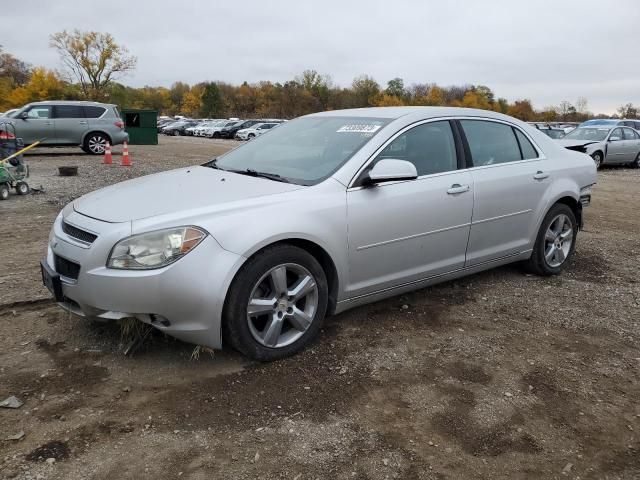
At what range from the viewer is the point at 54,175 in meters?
12.7

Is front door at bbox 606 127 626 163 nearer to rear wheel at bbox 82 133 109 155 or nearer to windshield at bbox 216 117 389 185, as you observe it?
windshield at bbox 216 117 389 185

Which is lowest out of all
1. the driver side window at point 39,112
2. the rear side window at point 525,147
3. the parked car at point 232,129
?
the parked car at point 232,129

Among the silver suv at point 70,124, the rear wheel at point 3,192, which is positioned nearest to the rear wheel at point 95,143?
the silver suv at point 70,124

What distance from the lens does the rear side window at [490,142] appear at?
15.1 feet

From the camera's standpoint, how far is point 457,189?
169 inches

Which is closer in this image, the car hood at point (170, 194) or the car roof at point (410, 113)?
the car hood at point (170, 194)

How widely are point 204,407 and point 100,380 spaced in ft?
2.29

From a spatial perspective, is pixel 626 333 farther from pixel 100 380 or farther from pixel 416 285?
pixel 100 380

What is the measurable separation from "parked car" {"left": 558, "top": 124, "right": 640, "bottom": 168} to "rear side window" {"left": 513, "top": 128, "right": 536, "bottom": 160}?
13.0m

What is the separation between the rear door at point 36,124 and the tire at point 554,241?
16.6m

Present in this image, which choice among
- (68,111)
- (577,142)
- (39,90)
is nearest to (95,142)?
(68,111)

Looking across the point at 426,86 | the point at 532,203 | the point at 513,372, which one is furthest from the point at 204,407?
the point at 426,86

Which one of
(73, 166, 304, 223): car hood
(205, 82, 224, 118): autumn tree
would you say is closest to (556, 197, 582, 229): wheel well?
(73, 166, 304, 223): car hood

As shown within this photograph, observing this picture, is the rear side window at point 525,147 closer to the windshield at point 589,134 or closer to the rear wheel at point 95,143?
the windshield at point 589,134
